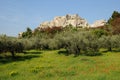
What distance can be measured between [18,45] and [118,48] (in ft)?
101

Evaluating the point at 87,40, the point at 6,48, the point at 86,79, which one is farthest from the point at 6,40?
the point at 86,79

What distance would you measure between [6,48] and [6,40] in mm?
1809

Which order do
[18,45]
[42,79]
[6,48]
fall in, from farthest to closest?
[18,45], [6,48], [42,79]

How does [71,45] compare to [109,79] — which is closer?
[109,79]

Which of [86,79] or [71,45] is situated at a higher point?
[71,45]

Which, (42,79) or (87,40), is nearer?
(42,79)

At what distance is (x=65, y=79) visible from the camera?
18391 millimetres

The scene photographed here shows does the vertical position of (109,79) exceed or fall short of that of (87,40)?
it falls short

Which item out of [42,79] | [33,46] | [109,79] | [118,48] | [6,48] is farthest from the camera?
[33,46]

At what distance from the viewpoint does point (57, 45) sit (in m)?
57.5

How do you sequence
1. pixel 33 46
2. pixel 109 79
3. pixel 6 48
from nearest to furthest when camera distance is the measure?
pixel 109 79
pixel 6 48
pixel 33 46

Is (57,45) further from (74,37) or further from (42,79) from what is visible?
(42,79)

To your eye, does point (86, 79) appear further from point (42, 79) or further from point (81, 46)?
point (81, 46)

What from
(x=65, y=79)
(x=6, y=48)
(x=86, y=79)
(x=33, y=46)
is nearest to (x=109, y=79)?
(x=86, y=79)
